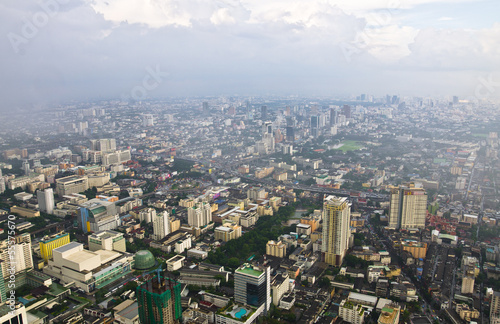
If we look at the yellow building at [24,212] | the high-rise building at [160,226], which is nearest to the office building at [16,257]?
the high-rise building at [160,226]

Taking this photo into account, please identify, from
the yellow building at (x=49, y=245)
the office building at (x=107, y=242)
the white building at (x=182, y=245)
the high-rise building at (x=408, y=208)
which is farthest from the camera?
the high-rise building at (x=408, y=208)


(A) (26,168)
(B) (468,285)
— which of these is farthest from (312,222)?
(A) (26,168)

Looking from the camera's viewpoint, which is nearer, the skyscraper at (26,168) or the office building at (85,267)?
the office building at (85,267)

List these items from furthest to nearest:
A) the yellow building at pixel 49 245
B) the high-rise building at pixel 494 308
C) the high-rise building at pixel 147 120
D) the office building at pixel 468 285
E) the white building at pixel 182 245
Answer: the high-rise building at pixel 147 120, the white building at pixel 182 245, the yellow building at pixel 49 245, the office building at pixel 468 285, the high-rise building at pixel 494 308

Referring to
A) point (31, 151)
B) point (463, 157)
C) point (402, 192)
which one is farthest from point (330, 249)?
point (31, 151)

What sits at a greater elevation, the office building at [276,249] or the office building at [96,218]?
the office building at [96,218]

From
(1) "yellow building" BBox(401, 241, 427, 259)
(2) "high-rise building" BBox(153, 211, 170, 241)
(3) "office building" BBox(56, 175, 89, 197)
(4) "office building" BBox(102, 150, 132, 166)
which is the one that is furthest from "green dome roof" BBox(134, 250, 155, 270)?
(4) "office building" BBox(102, 150, 132, 166)

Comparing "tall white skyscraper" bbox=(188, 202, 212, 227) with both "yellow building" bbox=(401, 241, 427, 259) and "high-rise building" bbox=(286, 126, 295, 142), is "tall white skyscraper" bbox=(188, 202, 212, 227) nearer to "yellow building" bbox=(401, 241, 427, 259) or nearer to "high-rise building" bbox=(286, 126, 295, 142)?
"yellow building" bbox=(401, 241, 427, 259)

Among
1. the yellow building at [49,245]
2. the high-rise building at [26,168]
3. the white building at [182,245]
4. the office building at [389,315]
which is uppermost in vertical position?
the high-rise building at [26,168]

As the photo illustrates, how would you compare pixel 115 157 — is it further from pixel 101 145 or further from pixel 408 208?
pixel 408 208

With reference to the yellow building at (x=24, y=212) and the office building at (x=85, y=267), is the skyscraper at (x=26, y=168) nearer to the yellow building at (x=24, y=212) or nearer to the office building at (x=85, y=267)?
the yellow building at (x=24, y=212)
